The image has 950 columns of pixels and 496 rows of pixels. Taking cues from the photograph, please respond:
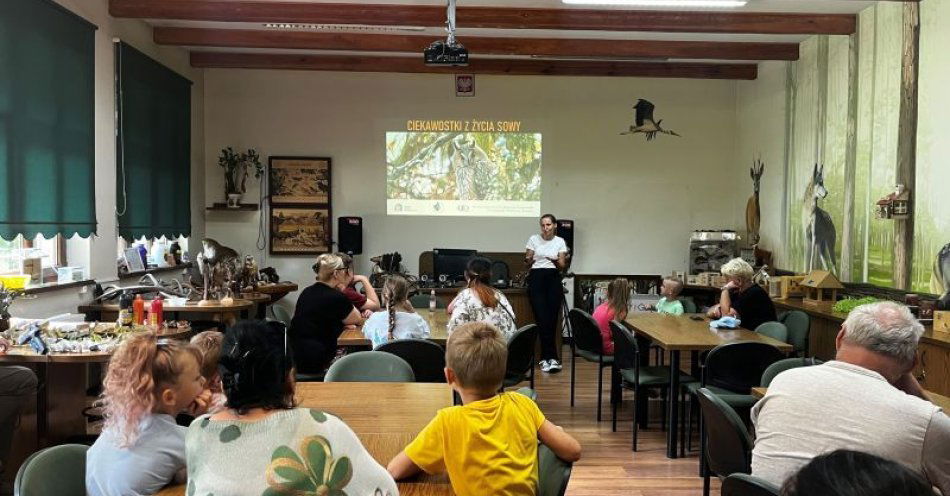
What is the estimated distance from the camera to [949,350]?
4.37m

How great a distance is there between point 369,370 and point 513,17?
442 cm

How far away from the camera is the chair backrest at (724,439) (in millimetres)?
2615

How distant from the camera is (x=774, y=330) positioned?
4.94m

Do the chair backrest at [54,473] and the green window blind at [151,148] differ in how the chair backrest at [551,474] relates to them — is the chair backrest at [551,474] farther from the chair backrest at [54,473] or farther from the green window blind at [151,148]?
the green window blind at [151,148]

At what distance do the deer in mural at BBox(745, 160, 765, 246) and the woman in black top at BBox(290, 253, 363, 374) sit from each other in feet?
19.7

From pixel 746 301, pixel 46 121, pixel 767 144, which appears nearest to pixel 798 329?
pixel 746 301

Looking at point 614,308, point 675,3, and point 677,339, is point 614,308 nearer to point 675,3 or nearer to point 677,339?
point 677,339

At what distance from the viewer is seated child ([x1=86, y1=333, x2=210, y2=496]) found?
6.15 feet

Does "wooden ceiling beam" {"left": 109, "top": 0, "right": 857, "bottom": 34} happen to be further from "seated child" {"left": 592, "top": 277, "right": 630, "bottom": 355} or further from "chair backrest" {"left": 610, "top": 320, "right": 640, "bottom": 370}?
"chair backrest" {"left": 610, "top": 320, "right": 640, "bottom": 370}

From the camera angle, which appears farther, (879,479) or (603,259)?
(603,259)

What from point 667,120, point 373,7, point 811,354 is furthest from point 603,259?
point 373,7

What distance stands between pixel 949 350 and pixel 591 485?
246 centimetres

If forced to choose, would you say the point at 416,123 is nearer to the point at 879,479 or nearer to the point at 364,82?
the point at 364,82

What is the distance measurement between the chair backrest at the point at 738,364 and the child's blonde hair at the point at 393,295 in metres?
1.99
